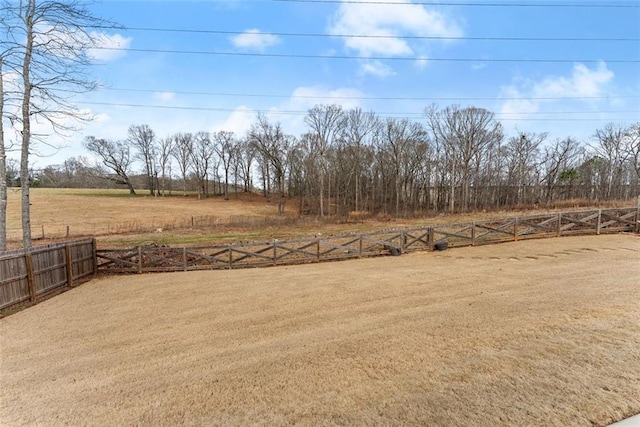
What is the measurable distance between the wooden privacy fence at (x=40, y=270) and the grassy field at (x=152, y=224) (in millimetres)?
8432

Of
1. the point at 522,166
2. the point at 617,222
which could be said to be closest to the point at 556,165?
the point at 522,166

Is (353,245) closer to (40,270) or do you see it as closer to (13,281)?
(40,270)

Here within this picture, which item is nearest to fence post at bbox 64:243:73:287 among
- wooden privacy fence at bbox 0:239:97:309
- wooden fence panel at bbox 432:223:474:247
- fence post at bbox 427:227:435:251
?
wooden privacy fence at bbox 0:239:97:309

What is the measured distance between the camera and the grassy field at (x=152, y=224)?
2202 cm

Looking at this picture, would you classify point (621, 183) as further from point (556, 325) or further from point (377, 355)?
point (377, 355)

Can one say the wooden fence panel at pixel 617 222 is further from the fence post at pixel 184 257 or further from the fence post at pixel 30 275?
the fence post at pixel 30 275

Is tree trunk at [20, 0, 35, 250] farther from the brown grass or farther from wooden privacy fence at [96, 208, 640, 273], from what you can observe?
the brown grass

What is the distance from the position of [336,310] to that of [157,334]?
346 centimetres

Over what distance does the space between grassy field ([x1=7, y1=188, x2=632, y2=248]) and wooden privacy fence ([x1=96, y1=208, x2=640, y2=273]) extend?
674cm

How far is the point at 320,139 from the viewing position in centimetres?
4172

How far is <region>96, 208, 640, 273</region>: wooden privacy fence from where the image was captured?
12180 mm

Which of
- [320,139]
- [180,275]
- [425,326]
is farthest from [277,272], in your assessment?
[320,139]

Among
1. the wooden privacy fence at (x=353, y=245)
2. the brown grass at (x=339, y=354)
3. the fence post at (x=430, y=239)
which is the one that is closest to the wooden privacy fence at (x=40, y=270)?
the brown grass at (x=339, y=354)

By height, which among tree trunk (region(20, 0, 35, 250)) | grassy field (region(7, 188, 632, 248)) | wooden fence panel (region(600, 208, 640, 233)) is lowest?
grassy field (region(7, 188, 632, 248))
